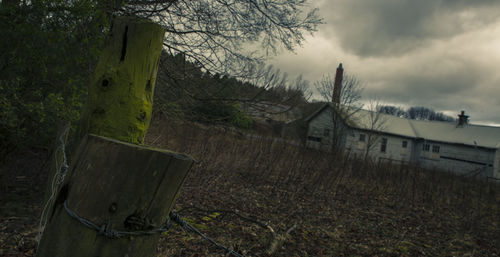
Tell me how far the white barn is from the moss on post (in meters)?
24.0

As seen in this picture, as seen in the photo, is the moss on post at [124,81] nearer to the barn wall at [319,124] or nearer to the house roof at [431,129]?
the house roof at [431,129]

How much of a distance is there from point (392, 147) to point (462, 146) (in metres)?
5.60

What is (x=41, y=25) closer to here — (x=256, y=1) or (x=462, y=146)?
(x=256, y=1)

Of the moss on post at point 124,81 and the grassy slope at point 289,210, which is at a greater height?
the moss on post at point 124,81

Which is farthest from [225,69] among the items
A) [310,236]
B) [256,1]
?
[310,236]

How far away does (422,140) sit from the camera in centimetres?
2856

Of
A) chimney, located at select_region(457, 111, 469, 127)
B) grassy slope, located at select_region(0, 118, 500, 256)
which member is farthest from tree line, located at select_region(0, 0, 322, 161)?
chimney, located at select_region(457, 111, 469, 127)

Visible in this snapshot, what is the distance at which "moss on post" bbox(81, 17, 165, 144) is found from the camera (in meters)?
1.30

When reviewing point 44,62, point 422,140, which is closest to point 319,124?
point 422,140

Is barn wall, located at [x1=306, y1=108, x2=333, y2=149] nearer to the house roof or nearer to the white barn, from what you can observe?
the white barn

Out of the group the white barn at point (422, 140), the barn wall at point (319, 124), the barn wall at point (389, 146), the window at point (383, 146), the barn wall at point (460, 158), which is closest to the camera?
the barn wall at point (460, 158)

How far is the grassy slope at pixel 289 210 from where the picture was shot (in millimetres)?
3984

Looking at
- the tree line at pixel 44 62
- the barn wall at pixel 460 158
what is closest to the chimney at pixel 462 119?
the barn wall at pixel 460 158

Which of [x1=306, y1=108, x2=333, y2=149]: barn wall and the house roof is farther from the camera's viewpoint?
[x1=306, y1=108, x2=333, y2=149]: barn wall
